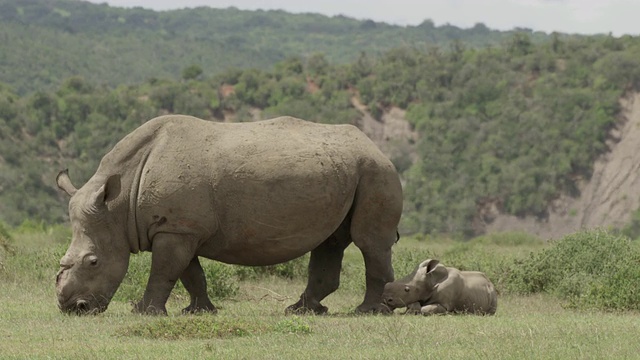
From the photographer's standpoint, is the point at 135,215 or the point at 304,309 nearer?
the point at 135,215

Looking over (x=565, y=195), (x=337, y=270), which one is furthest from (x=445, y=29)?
(x=337, y=270)

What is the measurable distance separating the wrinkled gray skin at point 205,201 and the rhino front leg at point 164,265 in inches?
0.4

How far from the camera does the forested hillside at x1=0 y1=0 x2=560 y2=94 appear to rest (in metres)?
110

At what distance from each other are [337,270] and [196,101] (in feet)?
183

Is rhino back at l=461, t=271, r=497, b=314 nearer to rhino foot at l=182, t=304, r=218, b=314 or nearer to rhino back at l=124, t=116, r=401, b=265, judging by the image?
rhino back at l=124, t=116, r=401, b=265

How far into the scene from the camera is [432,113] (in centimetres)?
6912

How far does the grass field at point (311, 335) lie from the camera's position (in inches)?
396

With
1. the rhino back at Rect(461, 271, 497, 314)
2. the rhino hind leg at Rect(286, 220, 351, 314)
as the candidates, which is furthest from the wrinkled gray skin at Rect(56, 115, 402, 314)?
the rhino back at Rect(461, 271, 497, 314)

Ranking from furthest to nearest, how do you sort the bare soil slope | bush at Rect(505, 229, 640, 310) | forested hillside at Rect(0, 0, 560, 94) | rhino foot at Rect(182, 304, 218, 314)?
forested hillside at Rect(0, 0, 560, 94), the bare soil slope, bush at Rect(505, 229, 640, 310), rhino foot at Rect(182, 304, 218, 314)

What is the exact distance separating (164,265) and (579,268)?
6504mm

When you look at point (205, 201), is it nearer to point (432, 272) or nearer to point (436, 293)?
point (432, 272)

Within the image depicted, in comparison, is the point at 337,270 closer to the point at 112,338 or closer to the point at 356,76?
the point at 112,338

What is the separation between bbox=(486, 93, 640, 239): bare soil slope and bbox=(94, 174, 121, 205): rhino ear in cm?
4635

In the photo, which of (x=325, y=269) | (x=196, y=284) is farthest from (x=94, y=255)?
(x=325, y=269)
